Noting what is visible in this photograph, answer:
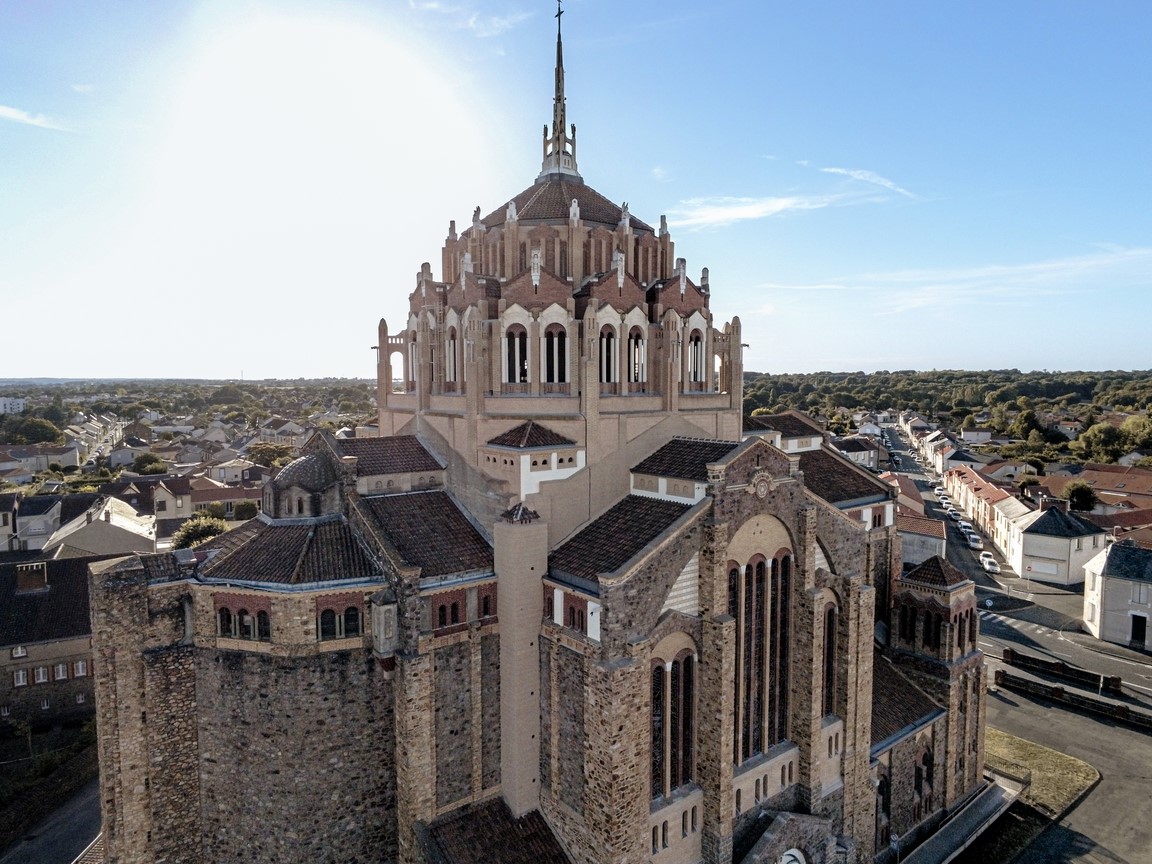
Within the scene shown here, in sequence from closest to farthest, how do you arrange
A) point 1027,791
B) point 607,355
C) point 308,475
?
point 308,475
point 607,355
point 1027,791

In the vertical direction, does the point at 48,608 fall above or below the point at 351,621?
below

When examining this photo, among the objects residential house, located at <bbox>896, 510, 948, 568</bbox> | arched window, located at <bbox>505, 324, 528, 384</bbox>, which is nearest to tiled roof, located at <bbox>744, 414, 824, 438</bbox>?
arched window, located at <bbox>505, 324, 528, 384</bbox>

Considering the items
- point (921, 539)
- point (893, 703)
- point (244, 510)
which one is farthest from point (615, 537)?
point (244, 510)

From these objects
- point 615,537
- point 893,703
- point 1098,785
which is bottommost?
point 1098,785

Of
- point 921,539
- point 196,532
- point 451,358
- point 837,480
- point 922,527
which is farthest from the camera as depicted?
point 922,527

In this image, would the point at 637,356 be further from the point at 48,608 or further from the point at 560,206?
the point at 48,608

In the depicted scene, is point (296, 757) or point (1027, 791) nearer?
point (296, 757)
